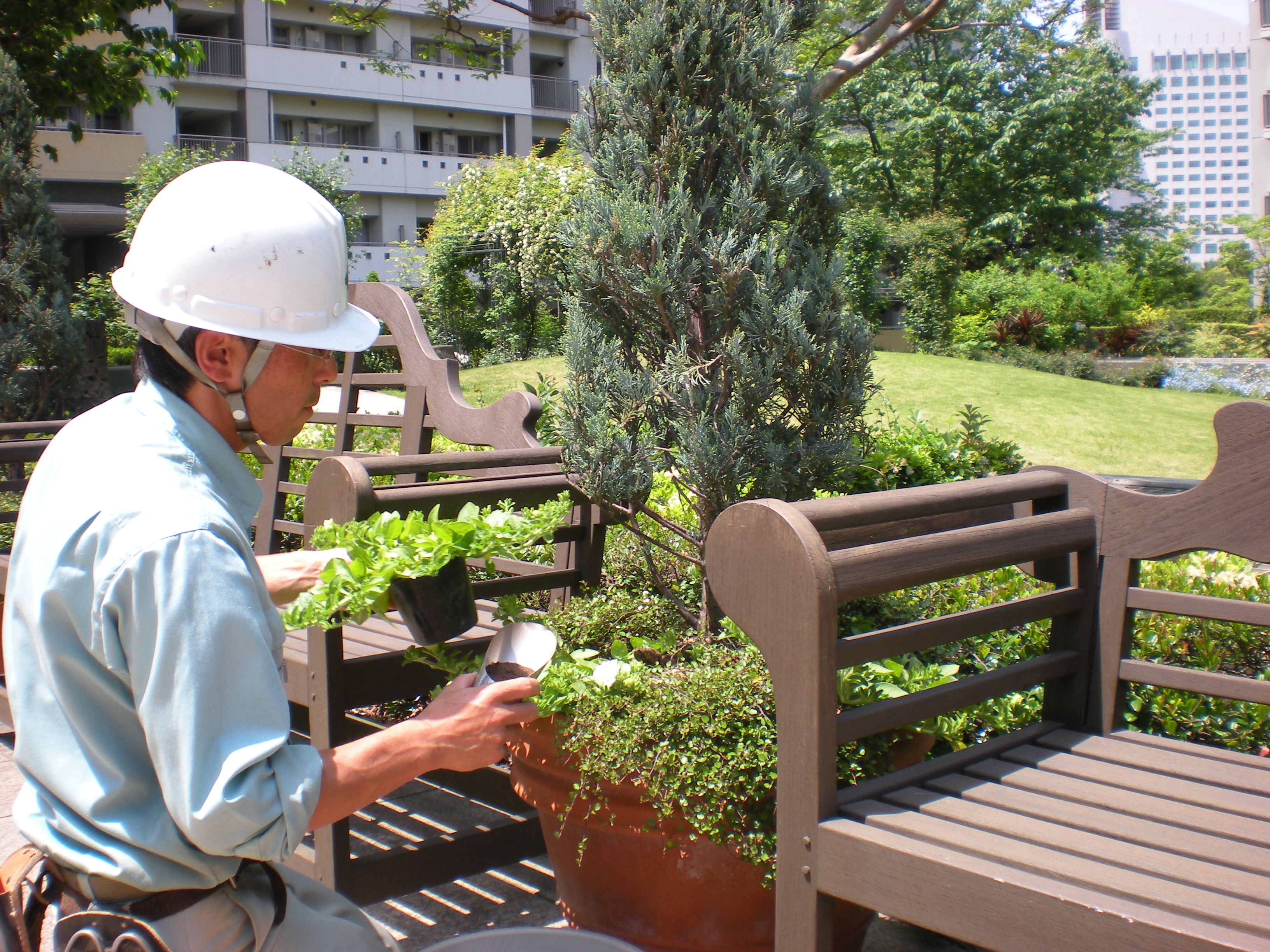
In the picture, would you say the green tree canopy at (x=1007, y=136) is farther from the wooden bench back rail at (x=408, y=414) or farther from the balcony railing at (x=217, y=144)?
the wooden bench back rail at (x=408, y=414)

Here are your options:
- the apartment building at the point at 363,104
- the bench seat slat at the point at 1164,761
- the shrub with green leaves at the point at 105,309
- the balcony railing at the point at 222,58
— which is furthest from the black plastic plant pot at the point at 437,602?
the balcony railing at the point at 222,58

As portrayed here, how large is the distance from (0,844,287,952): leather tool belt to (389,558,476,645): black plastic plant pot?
52 centimetres

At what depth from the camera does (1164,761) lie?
2.25m

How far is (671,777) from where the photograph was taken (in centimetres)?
224

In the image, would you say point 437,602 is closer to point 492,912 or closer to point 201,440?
point 201,440

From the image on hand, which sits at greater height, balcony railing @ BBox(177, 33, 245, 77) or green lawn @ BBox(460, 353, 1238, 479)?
balcony railing @ BBox(177, 33, 245, 77)

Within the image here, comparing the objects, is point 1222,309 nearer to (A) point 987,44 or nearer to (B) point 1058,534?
(A) point 987,44

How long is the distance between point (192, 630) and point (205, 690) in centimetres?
8

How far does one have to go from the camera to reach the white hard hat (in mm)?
1558

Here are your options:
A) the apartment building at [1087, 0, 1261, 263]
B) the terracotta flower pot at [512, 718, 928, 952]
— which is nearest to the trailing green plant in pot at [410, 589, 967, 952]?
the terracotta flower pot at [512, 718, 928, 952]

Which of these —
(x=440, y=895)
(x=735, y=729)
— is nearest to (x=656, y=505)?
(x=440, y=895)

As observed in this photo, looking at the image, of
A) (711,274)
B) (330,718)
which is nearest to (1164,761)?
(711,274)

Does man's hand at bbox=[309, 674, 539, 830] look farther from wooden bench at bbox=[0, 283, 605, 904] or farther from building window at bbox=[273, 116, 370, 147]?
building window at bbox=[273, 116, 370, 147]

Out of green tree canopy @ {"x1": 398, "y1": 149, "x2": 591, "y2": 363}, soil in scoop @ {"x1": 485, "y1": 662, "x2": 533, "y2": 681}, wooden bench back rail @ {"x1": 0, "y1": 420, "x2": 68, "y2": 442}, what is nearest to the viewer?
soil in scoop @ {"x1": 485, "y1": 662, "x2": 533, "y2": 681}
